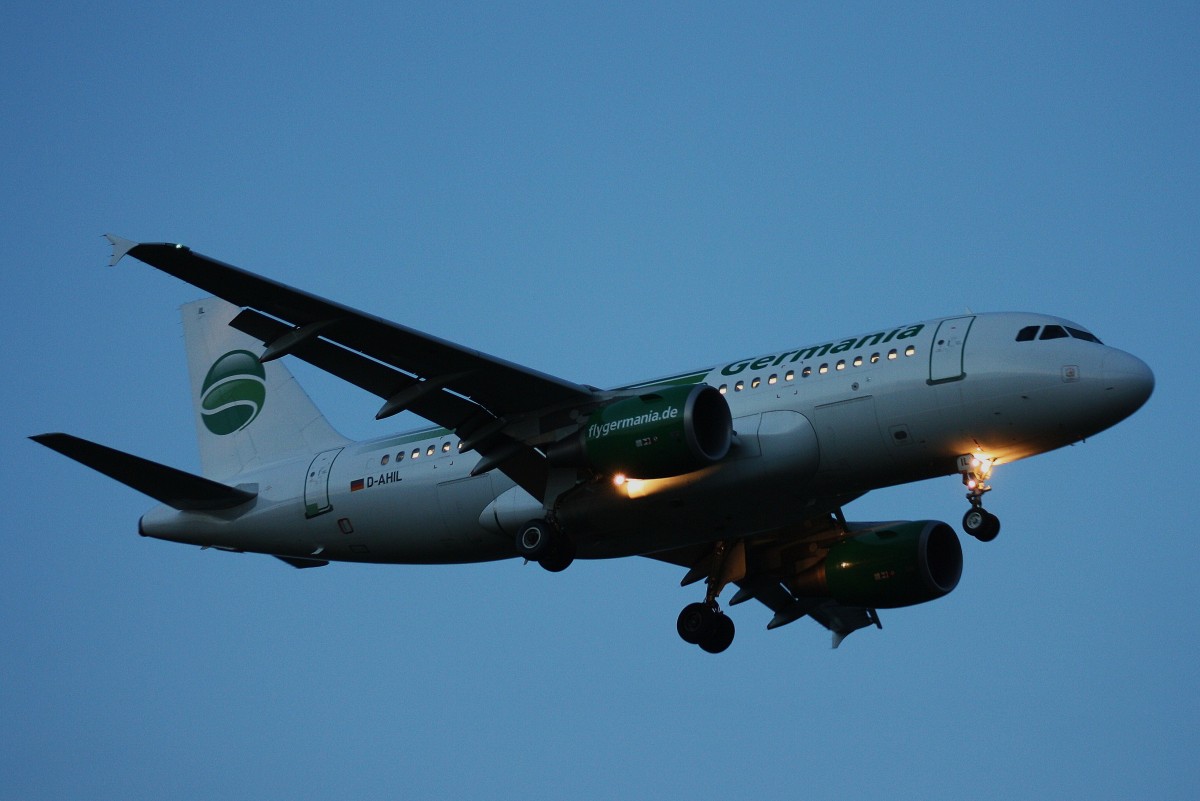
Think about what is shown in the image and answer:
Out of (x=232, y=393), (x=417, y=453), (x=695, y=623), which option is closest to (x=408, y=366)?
(x=417, y=453)

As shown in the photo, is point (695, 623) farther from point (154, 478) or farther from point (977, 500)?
point (154, 478)

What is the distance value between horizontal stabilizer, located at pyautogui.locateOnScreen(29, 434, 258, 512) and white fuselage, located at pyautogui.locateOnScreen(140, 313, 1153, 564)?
2.72m


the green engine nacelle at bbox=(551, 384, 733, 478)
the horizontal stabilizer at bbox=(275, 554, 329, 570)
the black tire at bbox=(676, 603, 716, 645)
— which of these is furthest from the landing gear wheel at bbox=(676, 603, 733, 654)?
the horizontal stabilizer at bbox=(275, 554, 329, 570)

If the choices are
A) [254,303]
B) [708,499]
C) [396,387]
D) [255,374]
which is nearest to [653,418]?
[708,499]

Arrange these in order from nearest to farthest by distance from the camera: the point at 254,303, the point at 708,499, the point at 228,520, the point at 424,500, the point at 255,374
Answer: the point at 254,303
the point at 708,499
the point at 424,500
the point at 228,520
the point at 255,374

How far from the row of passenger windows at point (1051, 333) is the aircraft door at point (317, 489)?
1478cm

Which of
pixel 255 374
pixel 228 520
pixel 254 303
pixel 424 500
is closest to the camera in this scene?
pixel 254 303

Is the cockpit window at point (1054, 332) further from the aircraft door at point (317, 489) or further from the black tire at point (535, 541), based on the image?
the aircraft door at point (317, 489)

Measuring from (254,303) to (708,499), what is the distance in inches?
363

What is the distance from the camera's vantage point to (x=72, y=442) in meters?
32.0

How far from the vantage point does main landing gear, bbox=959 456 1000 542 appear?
1224 inches

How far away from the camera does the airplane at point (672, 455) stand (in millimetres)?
30562

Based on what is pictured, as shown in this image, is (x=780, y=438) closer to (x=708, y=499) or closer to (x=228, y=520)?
(x=708, y=499)

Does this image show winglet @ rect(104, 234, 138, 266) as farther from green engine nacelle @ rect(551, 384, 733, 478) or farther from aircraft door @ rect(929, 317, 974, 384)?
aircraft door @ rect(929, 317, 974, 384)
